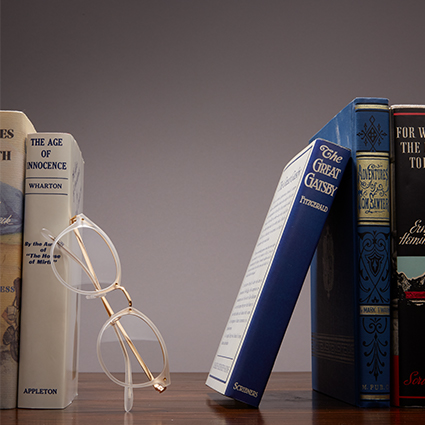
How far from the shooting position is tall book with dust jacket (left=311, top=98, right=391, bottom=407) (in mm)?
547

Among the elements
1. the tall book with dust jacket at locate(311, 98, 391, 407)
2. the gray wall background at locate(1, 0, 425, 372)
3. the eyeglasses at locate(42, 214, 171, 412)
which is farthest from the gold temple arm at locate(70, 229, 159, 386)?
the gray wall background at locate(1, 0, 425, 372)

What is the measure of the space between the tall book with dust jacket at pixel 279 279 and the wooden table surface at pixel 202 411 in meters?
0.03

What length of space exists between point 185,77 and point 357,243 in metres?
0.93

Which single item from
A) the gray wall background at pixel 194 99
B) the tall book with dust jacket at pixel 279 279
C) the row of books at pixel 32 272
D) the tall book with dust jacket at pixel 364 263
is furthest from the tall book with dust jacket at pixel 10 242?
the gray wall background at pixel 194 99

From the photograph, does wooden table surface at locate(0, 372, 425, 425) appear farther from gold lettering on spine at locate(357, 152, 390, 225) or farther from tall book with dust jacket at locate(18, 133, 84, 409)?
gold lettering on spine at locate(357, 152, 390, 225)

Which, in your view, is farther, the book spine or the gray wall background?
the gray wall background

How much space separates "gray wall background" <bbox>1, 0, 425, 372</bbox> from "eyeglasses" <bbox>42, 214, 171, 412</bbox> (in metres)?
0.76

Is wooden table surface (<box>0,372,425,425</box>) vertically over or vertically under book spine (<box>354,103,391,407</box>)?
under

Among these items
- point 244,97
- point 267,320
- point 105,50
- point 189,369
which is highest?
point 105,50

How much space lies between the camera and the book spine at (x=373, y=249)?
0.54 metres

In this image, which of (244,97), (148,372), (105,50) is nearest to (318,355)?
(148,372)

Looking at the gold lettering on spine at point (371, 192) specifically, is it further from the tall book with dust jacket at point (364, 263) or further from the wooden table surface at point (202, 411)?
the wooden table surface at point (202, 411)

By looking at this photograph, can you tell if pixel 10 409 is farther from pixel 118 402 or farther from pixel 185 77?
pixel 185 77

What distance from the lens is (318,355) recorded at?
2.25 feet
